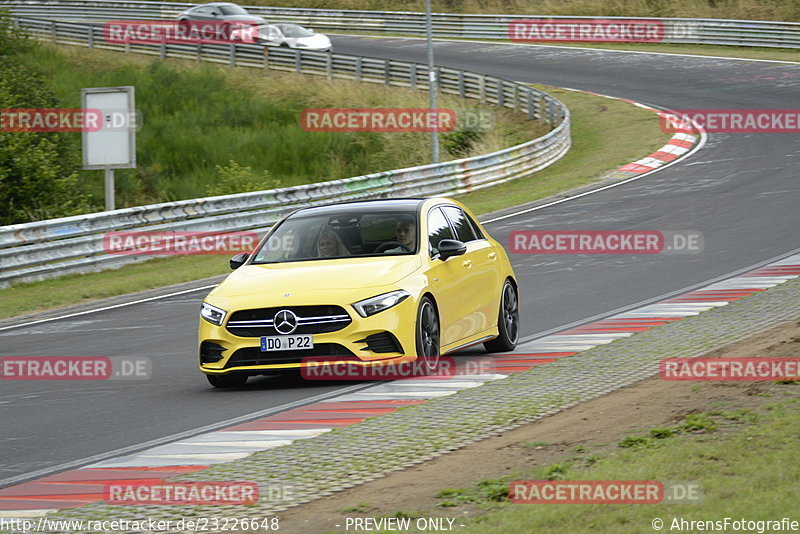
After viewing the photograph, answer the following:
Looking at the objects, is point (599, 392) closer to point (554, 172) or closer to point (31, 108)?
point (554, 172)

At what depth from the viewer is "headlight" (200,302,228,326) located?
10453 millimetres

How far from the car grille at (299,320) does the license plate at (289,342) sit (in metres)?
0.04

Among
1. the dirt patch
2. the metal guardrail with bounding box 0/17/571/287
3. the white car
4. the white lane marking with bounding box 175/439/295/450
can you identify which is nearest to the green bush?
the metal guardrail with bounding box 0/17/571/287

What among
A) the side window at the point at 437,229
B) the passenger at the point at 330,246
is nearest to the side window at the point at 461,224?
the side window at the point at 437,229

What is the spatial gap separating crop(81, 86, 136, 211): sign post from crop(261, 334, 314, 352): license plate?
47.2ft

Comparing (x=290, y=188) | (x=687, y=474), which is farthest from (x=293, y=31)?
(x=687, y=474)

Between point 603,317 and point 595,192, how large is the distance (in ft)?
48.5

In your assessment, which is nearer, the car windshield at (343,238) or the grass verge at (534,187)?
the car windshield at (343,238)

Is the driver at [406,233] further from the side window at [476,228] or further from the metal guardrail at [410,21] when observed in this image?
the metal guardrail at [410,21]

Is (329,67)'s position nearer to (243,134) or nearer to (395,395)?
(243,134)

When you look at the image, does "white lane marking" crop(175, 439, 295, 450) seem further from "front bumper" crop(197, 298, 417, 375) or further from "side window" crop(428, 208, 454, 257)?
"side window" crop(428, 208, 454, 257)

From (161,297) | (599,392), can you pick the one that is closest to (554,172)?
(161,297)

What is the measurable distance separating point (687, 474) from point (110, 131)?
19.4m

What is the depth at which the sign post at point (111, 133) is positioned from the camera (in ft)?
78.4
